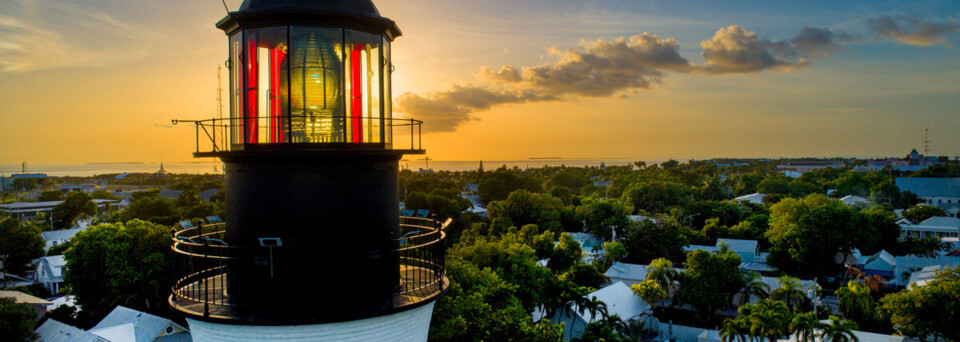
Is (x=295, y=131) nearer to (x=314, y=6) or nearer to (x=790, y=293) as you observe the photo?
(x=314, y=6)

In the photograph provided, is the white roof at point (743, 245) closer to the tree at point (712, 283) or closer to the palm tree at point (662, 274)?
the tree at point (712, 283)

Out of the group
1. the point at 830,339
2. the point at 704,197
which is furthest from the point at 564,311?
the point at 704,197

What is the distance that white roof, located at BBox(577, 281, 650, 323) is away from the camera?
22391 millimetres

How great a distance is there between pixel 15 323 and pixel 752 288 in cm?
2868

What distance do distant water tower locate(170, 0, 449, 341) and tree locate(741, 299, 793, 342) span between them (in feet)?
55.5

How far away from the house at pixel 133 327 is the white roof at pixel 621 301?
1536 centimetres

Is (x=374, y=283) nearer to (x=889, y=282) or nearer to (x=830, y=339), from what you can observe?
(x=830, y=339)

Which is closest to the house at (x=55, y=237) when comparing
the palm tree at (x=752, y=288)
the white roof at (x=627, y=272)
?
the white roof at (x=627, y=272)

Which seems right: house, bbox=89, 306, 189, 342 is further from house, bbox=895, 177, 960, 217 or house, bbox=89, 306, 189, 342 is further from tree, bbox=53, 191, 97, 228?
house, bbox=895, 177, 960, 217

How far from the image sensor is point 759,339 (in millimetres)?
20000

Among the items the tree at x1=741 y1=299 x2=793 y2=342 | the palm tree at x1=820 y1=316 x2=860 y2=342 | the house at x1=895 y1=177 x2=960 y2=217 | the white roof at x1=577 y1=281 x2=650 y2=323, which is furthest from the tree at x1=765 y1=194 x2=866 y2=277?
the house at x1=895 y1=177 x2=960 y2=217

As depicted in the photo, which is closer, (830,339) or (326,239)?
(326,239)

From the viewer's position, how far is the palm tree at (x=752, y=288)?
24.8 m

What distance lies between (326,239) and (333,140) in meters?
0.91
